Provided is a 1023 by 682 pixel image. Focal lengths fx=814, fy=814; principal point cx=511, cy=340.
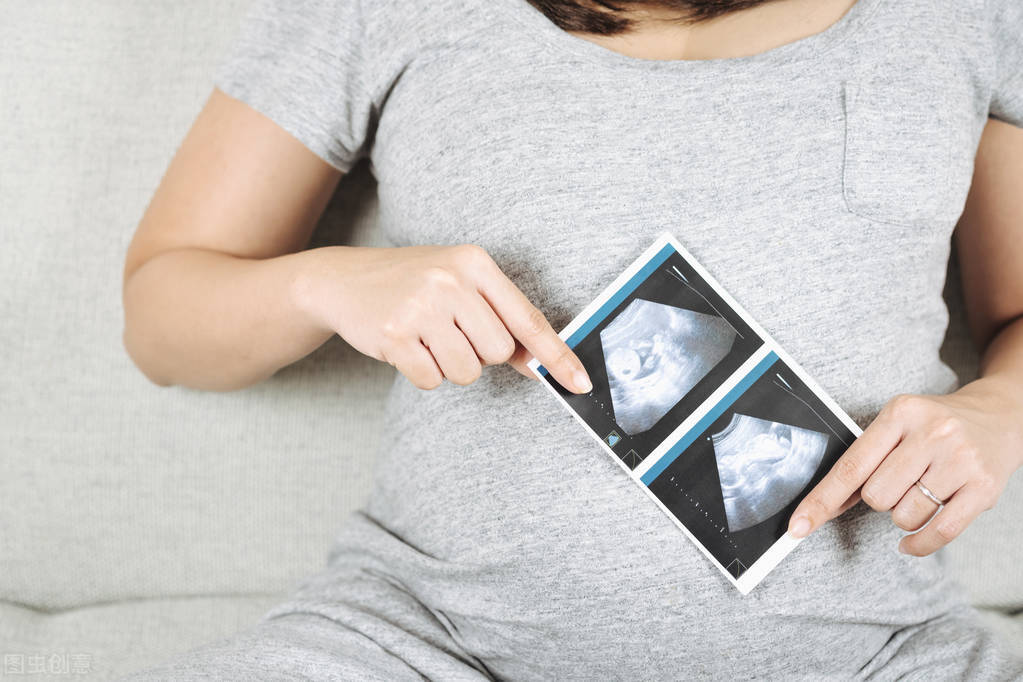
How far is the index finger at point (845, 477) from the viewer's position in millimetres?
752

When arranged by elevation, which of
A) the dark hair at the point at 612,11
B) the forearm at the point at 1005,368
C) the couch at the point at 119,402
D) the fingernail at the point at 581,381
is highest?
the dark hair at the point at 612,11

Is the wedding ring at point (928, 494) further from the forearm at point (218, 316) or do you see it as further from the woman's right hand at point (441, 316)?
the forearm at point (218, 316)

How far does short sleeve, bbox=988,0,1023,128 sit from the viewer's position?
856 mm

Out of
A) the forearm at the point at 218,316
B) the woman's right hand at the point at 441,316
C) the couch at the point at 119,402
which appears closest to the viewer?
the woman's right hand at the point at 441,316

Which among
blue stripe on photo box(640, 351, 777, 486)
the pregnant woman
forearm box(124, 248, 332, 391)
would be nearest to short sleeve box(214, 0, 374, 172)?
the pregnant woman

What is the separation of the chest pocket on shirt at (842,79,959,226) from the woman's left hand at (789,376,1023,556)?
19 centimetres

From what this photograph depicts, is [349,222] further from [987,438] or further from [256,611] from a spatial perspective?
[987,438]

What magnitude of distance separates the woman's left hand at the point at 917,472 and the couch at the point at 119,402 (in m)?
0.49

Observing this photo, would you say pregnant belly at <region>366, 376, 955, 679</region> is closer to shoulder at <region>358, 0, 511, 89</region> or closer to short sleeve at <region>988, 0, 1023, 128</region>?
shoulder at <region>358, 0, 511, 89</region>

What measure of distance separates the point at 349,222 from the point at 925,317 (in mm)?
765

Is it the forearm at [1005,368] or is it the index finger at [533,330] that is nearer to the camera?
the index finger at [533,330]

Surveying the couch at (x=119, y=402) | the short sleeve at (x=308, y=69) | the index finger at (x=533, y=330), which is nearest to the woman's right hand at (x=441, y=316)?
the index finger at (x=533, y=330)

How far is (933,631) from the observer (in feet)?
2.86

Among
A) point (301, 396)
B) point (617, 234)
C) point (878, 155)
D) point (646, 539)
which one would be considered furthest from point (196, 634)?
point (878, 155)
